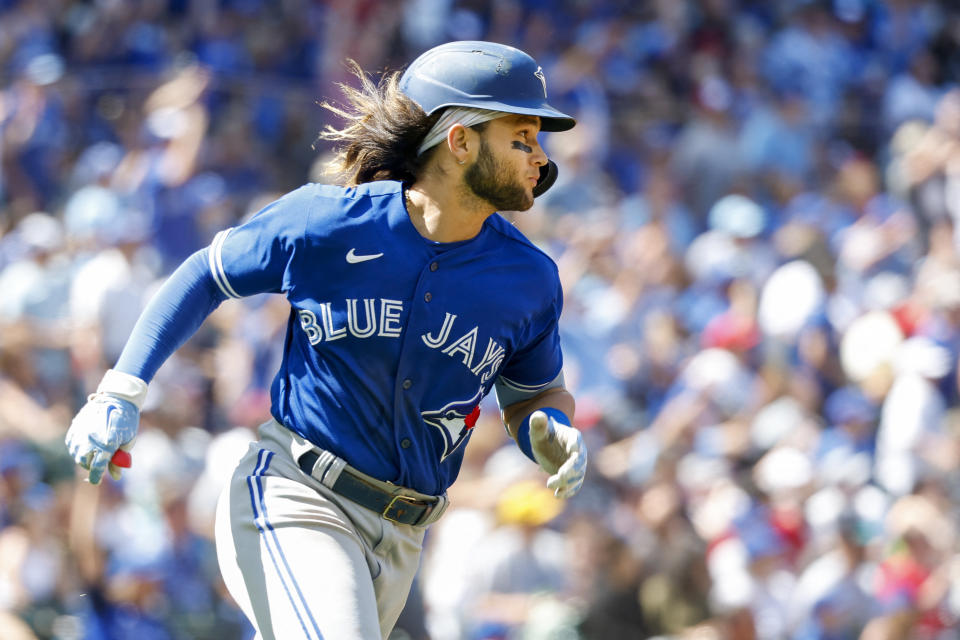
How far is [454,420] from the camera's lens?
3771 mm

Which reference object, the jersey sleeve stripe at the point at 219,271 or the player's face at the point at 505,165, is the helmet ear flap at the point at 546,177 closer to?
the player's face at the point at 505,165

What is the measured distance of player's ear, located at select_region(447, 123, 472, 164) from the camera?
12.2 ft

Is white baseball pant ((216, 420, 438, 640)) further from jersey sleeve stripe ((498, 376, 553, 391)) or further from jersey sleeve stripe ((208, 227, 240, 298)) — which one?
jersey sleeve stripe ((498, 376, 553, 391))

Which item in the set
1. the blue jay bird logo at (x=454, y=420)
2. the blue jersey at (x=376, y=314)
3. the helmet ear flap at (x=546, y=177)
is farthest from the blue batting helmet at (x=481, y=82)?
the blue jay bird logo at (x=454, y=420)

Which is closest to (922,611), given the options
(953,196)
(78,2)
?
(953,196)

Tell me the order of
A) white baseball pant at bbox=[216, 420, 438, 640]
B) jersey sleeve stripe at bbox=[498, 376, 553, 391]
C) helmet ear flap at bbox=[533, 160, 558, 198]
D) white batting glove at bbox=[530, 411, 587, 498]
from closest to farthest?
white baseball pant at bbox=[216, 420, 438, 640] → white batting glove at bbox=[530, 411, 587, 498] → helmet ear flap at bbox=[533, 160, 558, 198] → jersey sleeve stripe at bbox=[498, 376, 553, 391]

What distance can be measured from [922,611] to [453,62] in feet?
15.7

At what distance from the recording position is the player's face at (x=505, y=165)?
372 cm

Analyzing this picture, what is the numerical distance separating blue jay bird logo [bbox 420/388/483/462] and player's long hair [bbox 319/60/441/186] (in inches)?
26.1

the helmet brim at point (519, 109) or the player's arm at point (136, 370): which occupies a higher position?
the helmet brim at point (519, 109)

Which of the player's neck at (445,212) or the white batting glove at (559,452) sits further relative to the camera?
the player's neck at (445,212)

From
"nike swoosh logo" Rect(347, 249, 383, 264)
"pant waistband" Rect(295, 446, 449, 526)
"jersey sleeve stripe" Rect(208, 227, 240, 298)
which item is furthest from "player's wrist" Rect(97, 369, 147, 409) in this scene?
"nike swoosh logo" Rect(347, 249, 383, 264)

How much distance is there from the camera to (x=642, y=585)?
7.11 m

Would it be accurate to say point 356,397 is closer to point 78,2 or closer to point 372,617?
point 372,617
